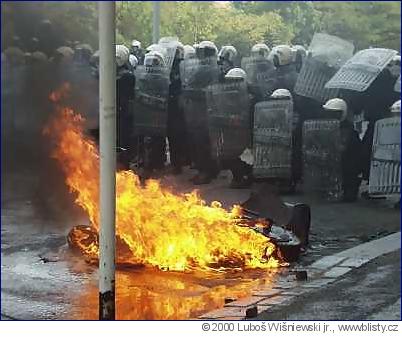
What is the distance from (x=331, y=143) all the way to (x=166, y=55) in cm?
81

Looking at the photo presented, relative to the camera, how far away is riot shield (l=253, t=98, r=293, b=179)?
278 cm

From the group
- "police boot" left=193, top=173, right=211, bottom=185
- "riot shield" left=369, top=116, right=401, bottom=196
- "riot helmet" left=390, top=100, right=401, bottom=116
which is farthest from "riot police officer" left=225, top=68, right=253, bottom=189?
"riot helmet" left=390, top=100, right=401, bottom=116

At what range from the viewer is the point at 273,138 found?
2.81 m

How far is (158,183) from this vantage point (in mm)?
2768

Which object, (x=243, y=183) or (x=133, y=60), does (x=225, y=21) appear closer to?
(x=133, y=60)

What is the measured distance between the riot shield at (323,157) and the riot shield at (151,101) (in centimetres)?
63

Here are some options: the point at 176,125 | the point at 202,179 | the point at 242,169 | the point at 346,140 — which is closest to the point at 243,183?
the point at 242,169

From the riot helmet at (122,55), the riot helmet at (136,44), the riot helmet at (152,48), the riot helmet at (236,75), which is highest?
the riot helmet at (136,44)

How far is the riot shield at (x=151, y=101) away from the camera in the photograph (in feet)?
8.96

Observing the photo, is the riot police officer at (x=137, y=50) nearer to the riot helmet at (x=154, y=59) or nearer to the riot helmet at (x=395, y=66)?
the riot helmet at (x=154, y=59)

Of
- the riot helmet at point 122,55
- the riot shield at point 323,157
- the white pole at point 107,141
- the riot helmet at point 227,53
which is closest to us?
the white pole at point 107,141

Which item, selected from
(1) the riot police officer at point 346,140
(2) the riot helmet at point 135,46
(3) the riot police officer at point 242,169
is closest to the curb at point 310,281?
(1) the riot police officer at point 346,140

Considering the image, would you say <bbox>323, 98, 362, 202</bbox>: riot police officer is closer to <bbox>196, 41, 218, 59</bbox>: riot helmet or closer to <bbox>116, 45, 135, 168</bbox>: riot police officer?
<bbox>196, 41, 218, 59</bbox>: riot helmet

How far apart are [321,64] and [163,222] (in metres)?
0.97
